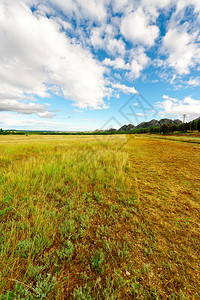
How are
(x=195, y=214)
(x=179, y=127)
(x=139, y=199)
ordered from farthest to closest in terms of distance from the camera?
1. (x=179, y=127)
2. (x=139, y=199)
3. (x=195, y=214)

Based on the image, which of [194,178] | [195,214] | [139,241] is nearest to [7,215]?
[139,241]

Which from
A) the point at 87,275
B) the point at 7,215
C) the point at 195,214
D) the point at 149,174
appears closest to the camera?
the point at 87,275

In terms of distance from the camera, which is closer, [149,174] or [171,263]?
[171,263]

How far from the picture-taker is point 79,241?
1.86 metres

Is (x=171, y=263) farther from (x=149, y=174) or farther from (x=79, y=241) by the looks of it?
(x=149, y=174)

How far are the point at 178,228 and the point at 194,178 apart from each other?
3.48 meters

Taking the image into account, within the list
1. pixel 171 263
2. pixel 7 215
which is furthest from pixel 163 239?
pixel 7 215

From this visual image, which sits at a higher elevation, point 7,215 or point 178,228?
point 7,215

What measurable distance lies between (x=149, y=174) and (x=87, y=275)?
14.5 feet

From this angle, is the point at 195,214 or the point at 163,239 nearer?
the point at 163,239

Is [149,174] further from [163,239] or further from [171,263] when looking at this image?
[171,263]

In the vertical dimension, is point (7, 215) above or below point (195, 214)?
above

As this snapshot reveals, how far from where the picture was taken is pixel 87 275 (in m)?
1.40

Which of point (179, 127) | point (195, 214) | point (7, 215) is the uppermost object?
point (179, 127)
